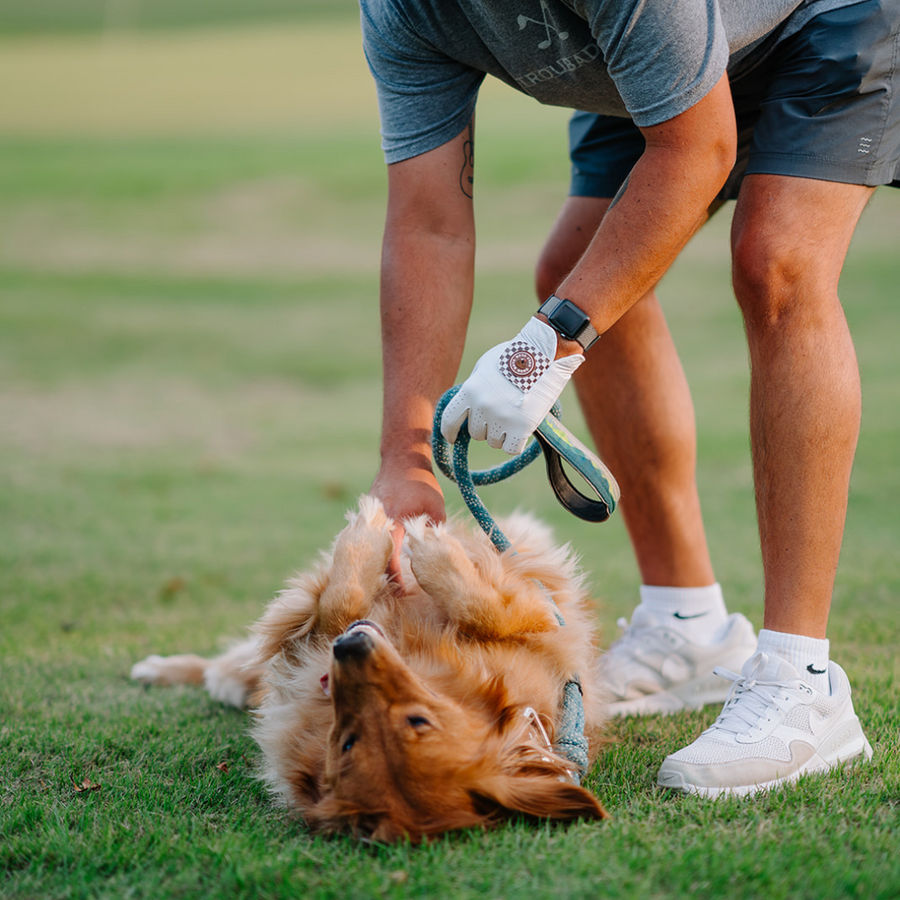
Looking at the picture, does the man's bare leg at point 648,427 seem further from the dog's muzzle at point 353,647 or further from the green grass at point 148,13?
the green grass at point 148,13

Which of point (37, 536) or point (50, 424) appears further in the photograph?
point (50, 424)

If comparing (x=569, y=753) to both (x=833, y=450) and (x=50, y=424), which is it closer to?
(x=833, y=450)

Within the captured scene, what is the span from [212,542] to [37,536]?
0.98 metres

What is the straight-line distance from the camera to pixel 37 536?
5238 millimetres

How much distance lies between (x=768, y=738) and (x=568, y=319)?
1.02 m

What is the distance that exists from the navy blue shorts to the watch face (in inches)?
24.1

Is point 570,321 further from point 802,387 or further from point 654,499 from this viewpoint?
point 654,499

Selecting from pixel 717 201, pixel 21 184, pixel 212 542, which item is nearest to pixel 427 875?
pixel 717 201

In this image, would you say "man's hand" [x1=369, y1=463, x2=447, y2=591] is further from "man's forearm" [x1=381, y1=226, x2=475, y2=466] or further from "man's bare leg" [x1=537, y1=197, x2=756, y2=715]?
"man's bare leg" [x1=537, y1=197, x2=756, y2=715]

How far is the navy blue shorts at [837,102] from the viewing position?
2.09m

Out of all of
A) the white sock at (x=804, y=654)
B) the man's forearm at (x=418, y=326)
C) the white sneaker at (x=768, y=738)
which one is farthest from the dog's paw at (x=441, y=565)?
the white sock at (x=804, y=654)

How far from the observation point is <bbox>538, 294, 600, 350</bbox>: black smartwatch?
2.00 meters

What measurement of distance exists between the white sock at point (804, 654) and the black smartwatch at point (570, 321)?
0.82 metres

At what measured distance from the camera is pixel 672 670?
2.77 m
